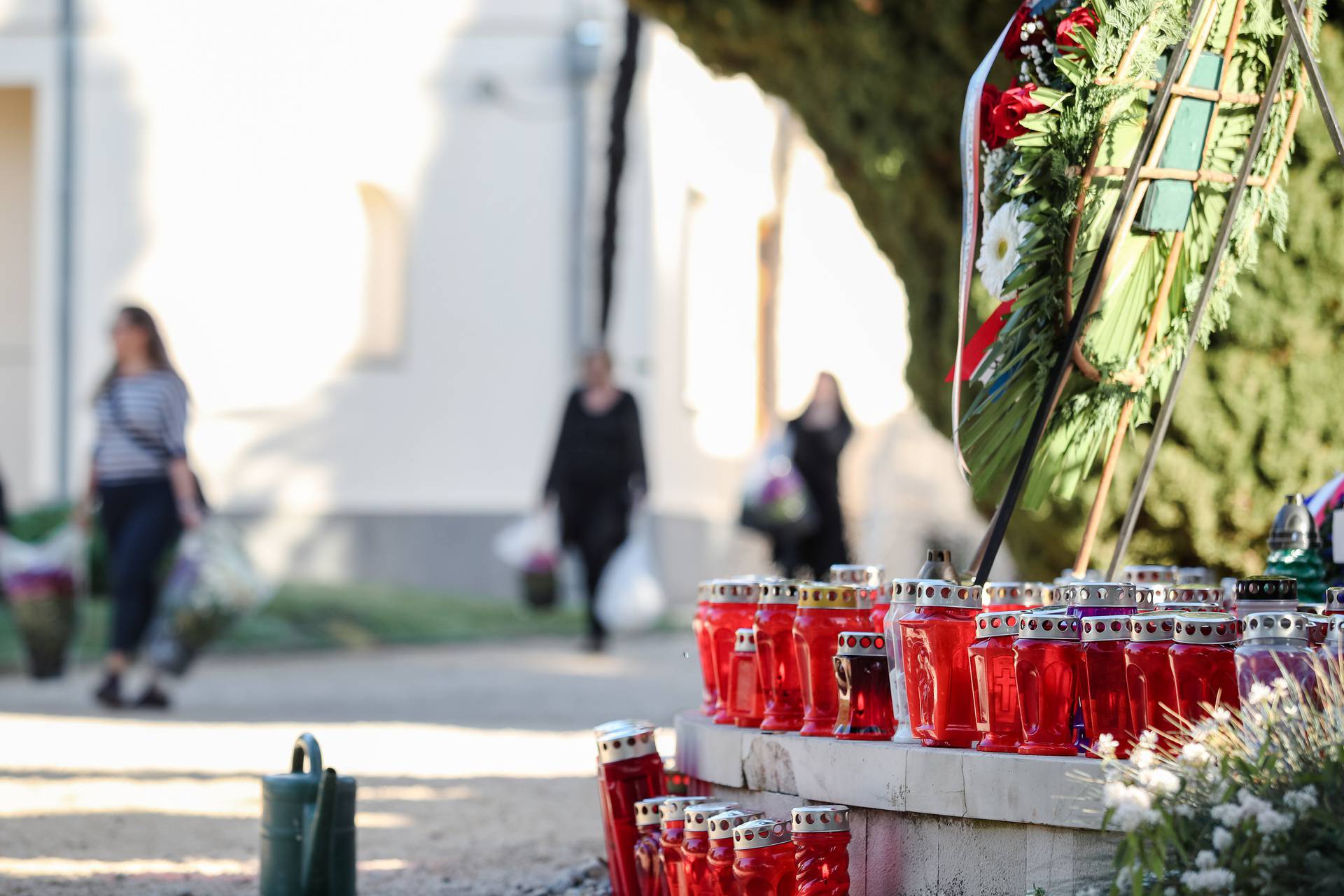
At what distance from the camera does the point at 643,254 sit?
16734mm

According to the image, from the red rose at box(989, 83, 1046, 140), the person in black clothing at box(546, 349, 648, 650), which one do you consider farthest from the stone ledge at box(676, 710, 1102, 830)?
the person in black clothing at box(546, 349, 648, 650)

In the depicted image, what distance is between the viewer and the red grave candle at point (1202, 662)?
3.11 m

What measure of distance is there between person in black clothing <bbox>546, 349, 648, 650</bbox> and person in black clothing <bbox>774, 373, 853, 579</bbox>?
42.0 inches

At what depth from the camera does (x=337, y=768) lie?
22.2 ft

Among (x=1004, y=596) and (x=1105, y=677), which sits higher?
(x=1004, y=596)

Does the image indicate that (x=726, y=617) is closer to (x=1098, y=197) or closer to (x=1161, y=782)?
(x=1098, y=197)

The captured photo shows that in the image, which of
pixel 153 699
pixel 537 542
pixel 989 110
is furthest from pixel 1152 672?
pixel 537 542

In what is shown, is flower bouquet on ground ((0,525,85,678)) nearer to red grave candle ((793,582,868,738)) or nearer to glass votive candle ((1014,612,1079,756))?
red grave candle ((793,582,868,738))

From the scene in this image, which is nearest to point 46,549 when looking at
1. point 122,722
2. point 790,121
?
point 122,722

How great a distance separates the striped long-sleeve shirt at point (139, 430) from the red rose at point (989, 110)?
17.9 ft

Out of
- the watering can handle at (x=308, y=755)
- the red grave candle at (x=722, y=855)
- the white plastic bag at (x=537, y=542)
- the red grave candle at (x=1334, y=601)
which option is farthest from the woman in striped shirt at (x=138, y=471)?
the red grave candle at (x=1334, y=601)

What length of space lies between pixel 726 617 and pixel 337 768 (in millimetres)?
3203

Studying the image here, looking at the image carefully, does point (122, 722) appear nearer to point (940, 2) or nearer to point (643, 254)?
point (940, 2)

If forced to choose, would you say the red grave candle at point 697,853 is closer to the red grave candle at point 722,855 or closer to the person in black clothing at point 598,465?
the red grave candle at point 722,855
